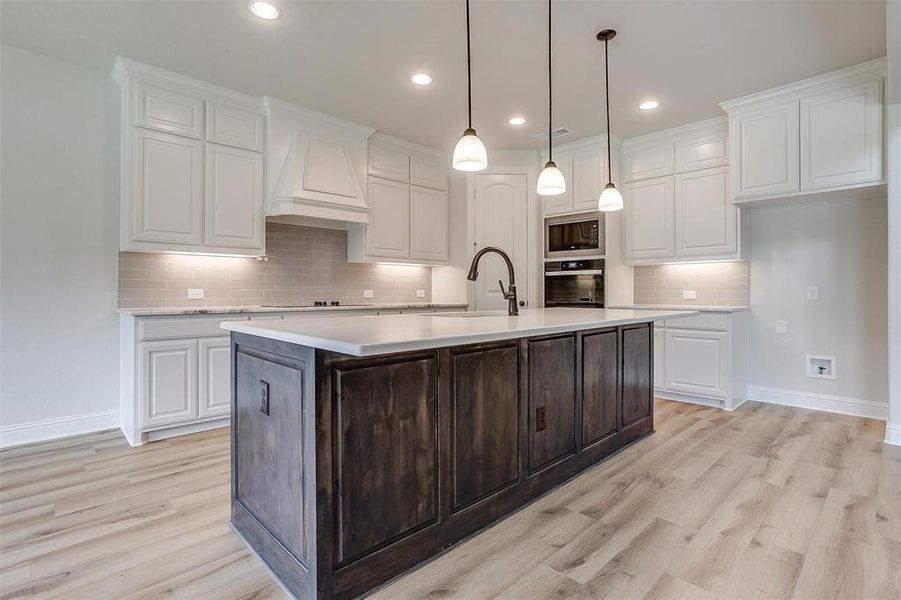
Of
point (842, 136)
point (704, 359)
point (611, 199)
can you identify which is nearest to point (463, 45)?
point (611, 199)

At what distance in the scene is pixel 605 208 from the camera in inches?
125

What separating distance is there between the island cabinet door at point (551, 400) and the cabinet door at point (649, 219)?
269cm

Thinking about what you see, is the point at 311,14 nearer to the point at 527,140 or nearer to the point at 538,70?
the point at 538,70

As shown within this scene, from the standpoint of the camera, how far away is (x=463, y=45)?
10.2 feet

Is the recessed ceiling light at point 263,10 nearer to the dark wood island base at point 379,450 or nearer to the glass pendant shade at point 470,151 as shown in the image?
the glass pendant shade at point 470,151

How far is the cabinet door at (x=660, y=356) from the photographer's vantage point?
14.5 ft

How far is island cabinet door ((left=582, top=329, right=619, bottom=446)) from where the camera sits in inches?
104

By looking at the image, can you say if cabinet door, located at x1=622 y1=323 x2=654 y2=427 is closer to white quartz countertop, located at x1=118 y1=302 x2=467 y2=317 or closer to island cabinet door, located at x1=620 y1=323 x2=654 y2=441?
island cabinet door, located at x1=620 y1=323 x2=654 y2=441

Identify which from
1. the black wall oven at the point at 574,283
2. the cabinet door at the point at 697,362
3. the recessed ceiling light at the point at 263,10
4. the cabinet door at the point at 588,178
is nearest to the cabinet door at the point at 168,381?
the recessed ceiling light at the point at 263,10

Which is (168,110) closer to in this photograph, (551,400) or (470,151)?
(470,151)

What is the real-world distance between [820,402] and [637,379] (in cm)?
212

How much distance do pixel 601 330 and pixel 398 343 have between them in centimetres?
180

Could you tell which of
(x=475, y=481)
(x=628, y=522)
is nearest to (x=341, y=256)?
(x=475, y=481)

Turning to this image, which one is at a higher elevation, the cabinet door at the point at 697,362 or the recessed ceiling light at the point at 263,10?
the recessed ceiling light at the point at 263,10
